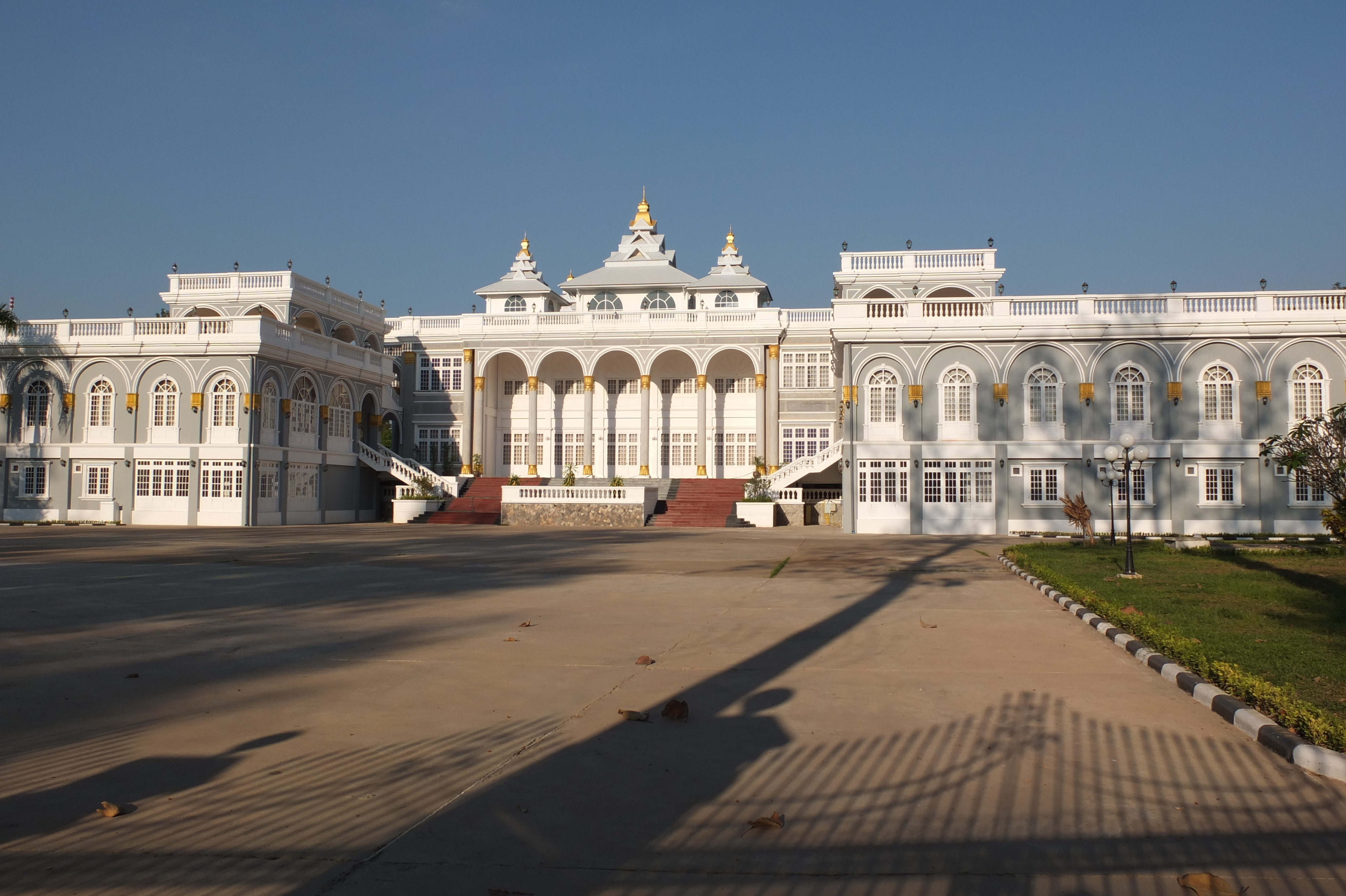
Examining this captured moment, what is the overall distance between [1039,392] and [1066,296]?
3237 mm

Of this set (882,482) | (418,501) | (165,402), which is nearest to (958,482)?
(882,482)

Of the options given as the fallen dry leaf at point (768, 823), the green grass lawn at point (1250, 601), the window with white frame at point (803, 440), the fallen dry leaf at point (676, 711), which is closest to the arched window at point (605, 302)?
the window with white frame at point (803, 440)

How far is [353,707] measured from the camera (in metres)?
6.30

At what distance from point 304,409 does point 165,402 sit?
4.89 m

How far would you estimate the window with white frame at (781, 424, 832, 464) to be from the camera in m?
43.9

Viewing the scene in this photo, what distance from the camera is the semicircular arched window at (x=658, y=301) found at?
47.9 metres

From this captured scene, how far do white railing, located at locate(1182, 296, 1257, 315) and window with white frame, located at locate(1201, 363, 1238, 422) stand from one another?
5.87ft

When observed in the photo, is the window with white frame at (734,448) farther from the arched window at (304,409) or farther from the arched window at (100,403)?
the arched window at (100,403)

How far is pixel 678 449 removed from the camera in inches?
1815

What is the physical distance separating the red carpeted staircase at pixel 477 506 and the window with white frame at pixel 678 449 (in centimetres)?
621

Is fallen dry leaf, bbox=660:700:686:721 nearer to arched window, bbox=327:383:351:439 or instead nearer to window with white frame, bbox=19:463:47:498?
arched window, bbox=327:383:351:439

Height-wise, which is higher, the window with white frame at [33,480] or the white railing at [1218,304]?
the white railing at [1218,304]

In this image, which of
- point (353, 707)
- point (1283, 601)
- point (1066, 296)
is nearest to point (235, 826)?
point (353, 707)

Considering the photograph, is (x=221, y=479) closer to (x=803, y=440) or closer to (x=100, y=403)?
(x=100, y=403)
